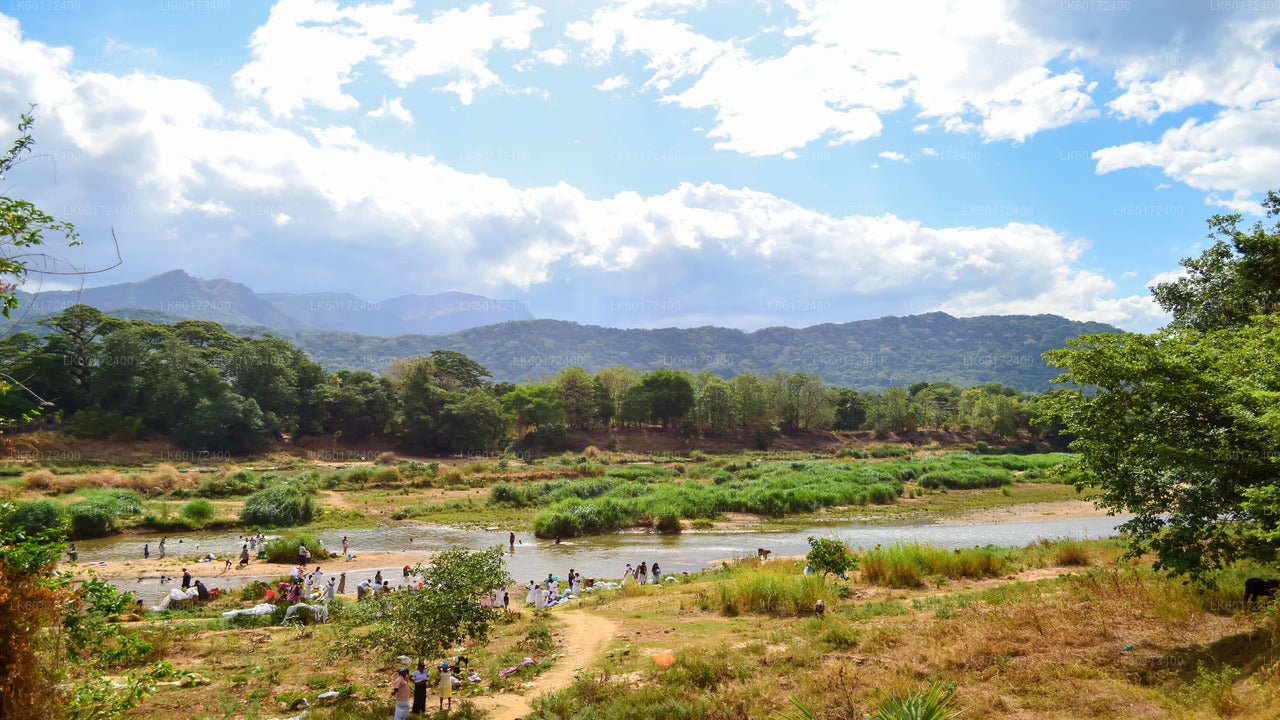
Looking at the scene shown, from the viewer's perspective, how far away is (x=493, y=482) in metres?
65.4

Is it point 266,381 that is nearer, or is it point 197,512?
point 197,512

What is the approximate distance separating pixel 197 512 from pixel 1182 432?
52293 mm

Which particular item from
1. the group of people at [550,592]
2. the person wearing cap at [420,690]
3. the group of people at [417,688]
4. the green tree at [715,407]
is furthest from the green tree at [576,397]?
the person wearing cap at [420,690]

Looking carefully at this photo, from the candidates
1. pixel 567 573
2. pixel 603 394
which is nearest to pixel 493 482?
pixel 567 573

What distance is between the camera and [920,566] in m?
24.2

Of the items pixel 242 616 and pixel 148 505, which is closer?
pixel 242 616

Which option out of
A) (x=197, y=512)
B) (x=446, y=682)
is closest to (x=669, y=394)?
(x=197, y=512)

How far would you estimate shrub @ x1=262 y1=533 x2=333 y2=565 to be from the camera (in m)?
34.5

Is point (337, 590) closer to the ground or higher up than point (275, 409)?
closer to the ground

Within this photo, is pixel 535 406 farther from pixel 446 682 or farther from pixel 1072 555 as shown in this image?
pixel 446 682

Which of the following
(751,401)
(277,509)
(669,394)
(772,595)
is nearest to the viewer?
(772,595)

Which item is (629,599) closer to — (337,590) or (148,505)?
(337,590)

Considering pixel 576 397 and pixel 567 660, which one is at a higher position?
pixel 576 397

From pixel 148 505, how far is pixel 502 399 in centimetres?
6863
